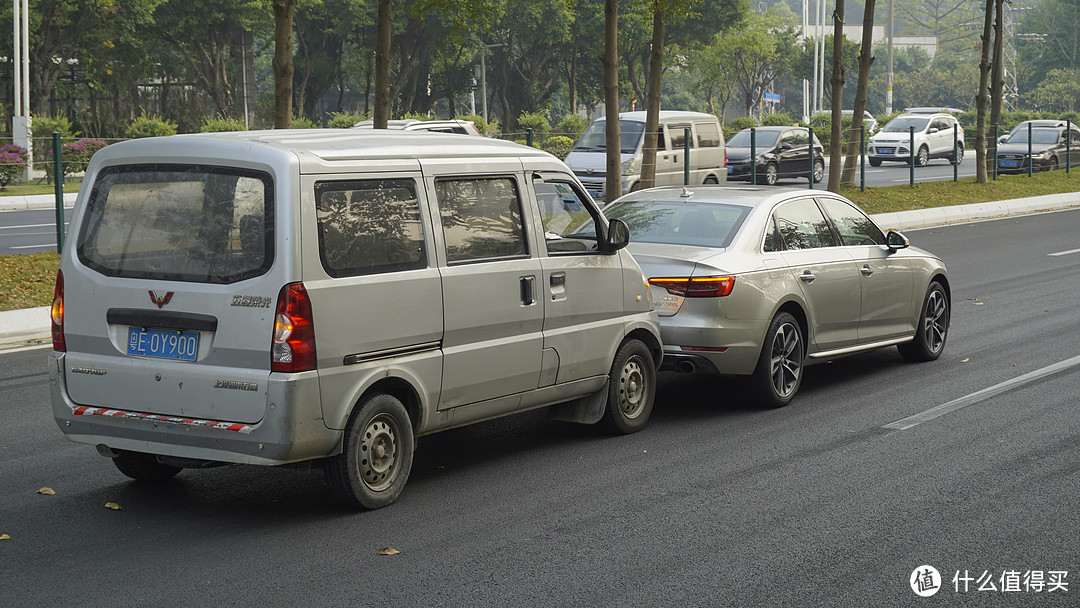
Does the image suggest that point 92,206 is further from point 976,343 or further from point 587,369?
point 976,343

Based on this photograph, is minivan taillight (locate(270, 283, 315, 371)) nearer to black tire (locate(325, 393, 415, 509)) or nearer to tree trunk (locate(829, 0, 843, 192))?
black tire (locate(325, 393, 415, 509))

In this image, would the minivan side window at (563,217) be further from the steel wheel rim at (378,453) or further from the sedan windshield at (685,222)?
the steel wheel rim at (378,453)

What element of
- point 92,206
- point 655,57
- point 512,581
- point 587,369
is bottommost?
point 512,581

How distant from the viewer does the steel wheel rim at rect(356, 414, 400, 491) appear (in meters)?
6.11

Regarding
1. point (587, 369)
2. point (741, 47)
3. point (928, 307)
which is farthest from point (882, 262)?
point (741, 47)

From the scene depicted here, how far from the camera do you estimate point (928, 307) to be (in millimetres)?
10648

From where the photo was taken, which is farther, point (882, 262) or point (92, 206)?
point (882, 262)

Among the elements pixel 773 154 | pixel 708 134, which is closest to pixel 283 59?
pixel 708 134

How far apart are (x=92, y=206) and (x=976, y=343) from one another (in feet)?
27.4

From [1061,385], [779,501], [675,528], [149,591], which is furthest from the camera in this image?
[1061,385]

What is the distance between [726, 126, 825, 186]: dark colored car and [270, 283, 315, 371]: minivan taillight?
86.5 ft

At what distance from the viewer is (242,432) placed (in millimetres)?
5652

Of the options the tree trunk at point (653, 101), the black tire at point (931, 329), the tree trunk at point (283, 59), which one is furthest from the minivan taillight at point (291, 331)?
the tree trunk at point (653, 101)

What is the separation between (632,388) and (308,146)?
3004 millimetres
